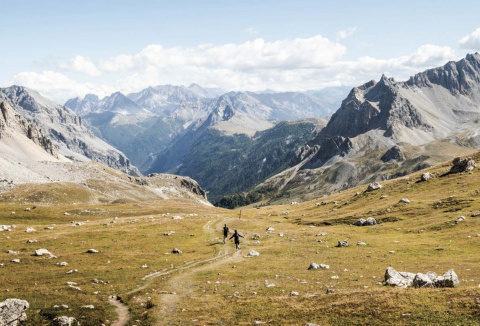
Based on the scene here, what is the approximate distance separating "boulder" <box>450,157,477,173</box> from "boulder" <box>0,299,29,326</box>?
4352 inches

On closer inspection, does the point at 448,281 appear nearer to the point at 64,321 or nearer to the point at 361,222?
the point at 64,321

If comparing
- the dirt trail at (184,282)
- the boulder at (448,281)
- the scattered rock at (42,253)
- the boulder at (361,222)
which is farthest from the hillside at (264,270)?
the boulder at (361,222)

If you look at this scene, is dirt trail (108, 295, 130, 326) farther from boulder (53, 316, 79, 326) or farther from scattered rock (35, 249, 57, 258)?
scattered rock (35, 249, 57, 258)

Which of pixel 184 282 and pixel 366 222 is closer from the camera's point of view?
pixel 184 282

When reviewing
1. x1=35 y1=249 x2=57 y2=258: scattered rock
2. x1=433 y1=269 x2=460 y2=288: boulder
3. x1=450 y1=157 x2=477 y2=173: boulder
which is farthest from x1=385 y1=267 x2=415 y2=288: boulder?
x1=450 y1=157 x2=477 y2=173: boulder

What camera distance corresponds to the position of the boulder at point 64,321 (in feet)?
90.6

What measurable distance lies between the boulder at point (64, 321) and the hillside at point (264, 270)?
0.80 meters

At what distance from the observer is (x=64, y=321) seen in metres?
27.8

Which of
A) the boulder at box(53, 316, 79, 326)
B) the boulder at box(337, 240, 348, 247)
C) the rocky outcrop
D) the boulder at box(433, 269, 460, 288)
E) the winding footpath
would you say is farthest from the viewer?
the boulder at box(337, 240, 348, 247)

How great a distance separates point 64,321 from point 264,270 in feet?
78.7

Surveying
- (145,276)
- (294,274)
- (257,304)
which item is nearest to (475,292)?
(257,304)

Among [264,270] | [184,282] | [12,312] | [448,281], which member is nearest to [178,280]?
[184,282]

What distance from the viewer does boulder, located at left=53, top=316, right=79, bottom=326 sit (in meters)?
27.6

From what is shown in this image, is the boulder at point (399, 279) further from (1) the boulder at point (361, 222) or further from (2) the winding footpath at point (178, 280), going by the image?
(1) the boulder at point (361, 222)
